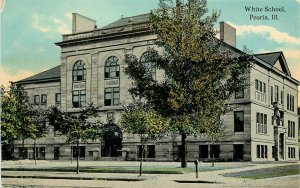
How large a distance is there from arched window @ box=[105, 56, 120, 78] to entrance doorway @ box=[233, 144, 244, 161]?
1304 centimetres

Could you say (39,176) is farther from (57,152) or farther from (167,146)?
(57,152)

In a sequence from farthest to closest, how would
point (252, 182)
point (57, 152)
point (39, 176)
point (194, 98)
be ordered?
point (57, 152), point (194, 98), point (39, 176), point (252, 182)

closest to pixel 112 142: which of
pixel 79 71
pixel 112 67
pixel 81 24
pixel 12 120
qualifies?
pixel 112 67

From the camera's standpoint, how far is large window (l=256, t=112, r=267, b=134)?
4050 centimetres

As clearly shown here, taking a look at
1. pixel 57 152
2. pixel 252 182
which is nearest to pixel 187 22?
pixel 252 182

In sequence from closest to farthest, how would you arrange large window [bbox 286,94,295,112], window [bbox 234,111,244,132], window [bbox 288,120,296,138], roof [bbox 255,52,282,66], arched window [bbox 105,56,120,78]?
roof [bbox 255,52,282,66], window [bbox 234,111,244,132], large window [bbox 286,94,295,112], window [bbox 288,120,296,138], arched window [bbox 105,56,120,78]

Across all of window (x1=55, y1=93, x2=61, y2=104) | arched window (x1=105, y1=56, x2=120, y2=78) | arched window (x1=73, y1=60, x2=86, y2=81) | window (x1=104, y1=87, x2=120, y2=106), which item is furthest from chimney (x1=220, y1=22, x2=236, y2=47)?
window (x1=55, y1=93, x2=61, y2=104)

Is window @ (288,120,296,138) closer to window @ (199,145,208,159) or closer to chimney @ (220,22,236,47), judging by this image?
window @ (199,145,208,159)

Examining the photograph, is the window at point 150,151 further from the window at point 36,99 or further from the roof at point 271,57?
the window at point 36,99

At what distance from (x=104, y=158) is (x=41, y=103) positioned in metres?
9.94

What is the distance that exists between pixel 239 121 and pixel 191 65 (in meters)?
13.9

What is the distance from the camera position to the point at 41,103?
5069 cm

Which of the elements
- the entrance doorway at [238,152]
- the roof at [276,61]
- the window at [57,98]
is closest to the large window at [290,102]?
the roof at [276,61]

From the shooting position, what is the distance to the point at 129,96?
1762 inches
